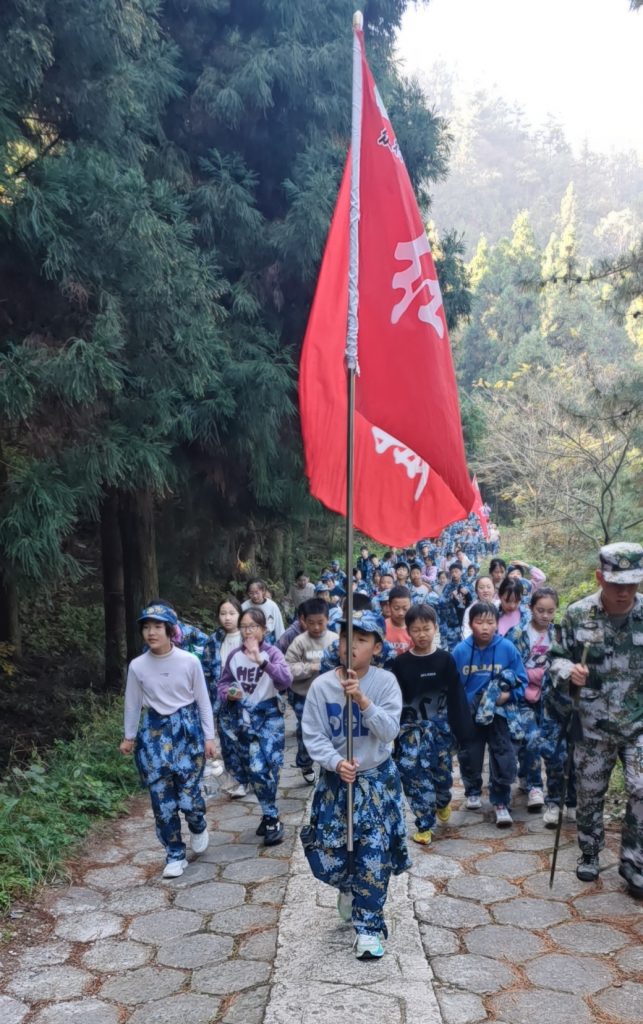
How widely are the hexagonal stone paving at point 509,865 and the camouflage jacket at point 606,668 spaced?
946 millimetres

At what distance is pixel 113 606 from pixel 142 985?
7979mm

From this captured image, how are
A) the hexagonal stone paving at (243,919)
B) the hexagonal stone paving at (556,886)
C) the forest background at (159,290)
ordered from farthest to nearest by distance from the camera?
the forest background at (159,290)
the hexagonal stone paving at (556,886)
the hexagonal stone paving at (243,919)

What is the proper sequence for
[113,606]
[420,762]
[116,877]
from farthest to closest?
[113,606] → [420,762] → [116,877]

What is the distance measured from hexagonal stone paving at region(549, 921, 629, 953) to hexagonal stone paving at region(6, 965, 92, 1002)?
2.14 m

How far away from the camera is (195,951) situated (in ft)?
13.5

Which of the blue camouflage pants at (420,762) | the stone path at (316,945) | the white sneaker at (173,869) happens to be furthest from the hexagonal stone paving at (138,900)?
the blue camouflage pants at (420,762)

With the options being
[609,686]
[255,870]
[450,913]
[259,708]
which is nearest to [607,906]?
[450,913]

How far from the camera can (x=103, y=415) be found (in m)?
7.00

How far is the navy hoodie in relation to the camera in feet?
19.0

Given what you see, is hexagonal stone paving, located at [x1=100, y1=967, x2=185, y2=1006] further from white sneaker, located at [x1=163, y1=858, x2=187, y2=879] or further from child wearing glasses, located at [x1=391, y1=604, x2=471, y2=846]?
child wearing glasses, located at [x1=391, y1=604, x2=471, y2=846]

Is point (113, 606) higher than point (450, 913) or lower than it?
lower

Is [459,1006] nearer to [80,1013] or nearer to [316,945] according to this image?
[316,945]

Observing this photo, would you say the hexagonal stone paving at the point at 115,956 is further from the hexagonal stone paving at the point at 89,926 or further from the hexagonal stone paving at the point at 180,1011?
the hexagonal stone paving at the point at 180,1011

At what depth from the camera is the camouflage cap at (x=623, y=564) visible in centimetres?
423
